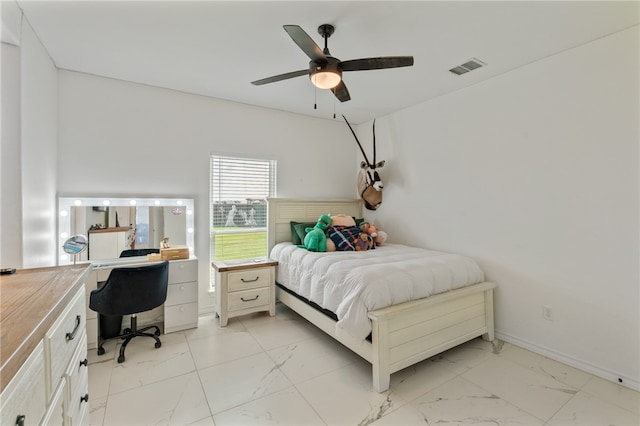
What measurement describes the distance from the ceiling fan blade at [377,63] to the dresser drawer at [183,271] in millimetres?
2385

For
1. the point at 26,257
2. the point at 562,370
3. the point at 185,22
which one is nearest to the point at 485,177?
the point at 562,370

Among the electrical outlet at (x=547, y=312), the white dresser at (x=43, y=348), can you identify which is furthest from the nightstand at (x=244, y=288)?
the electrical outlet at (x=547, y=312)

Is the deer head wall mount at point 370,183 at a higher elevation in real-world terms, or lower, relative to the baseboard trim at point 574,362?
higher

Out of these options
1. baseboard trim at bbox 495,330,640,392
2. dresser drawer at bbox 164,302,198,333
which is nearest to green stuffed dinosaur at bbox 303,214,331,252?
dresser drawer at bbox 164,302,198,333

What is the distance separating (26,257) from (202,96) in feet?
7.53

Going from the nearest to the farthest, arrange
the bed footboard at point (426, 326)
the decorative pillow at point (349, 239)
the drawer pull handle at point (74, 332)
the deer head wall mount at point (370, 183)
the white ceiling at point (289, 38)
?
the drawer pull handle at point (74, 332), the white ceiling at point (289, 38), the bed footboard at point (426, 326), the decorative pillow at point (349, 239), the deer head wall mount at point (370, 183)

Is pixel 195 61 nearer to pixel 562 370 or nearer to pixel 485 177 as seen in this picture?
pixel 485 177

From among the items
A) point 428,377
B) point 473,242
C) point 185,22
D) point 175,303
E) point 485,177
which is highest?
point 185,22

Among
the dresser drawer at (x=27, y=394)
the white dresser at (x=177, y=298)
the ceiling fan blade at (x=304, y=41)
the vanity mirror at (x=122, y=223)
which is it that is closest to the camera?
the dresser drawer at (x=27, y=394)

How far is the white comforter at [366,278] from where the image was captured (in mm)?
2158

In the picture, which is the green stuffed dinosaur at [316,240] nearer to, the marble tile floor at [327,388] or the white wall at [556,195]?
the marble tile floor at [327,388]

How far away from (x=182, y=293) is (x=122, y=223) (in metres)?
0.96

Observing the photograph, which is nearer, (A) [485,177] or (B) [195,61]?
(B) [195,61]

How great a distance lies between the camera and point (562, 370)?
2.35m
